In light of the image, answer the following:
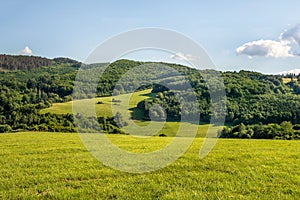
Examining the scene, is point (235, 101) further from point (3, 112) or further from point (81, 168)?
point (81, 168)

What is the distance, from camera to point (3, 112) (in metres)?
130

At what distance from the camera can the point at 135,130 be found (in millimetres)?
28750

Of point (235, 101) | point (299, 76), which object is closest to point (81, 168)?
point (235, 101)

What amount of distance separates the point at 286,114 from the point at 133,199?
367 ft

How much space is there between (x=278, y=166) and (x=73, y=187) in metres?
9.72

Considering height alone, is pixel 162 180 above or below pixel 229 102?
below

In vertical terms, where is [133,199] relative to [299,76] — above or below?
below

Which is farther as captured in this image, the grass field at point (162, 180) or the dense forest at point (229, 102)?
the dense forest at point (229, 102)

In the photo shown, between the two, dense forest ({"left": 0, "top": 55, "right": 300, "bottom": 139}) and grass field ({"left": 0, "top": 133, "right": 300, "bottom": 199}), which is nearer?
grass field ({"left": 0, "top": 133, "right": 300, "bottom": 199})

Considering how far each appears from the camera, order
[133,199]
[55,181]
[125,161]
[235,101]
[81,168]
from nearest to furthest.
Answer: [133,199] < [55,181] < [81,168] < [125,161] < [235,101]

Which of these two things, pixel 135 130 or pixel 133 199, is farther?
Result: pixel 135 130

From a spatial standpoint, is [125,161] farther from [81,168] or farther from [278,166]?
[278,166]

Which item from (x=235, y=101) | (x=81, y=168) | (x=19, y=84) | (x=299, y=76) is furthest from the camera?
(x=299, y=76)

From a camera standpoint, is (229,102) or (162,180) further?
(229,102)
